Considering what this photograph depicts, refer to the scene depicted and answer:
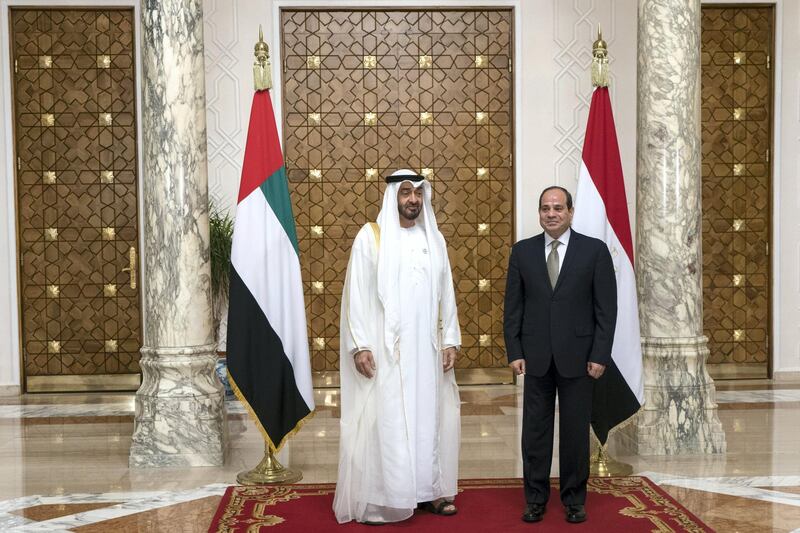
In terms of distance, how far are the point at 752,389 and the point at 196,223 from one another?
5.53 meters

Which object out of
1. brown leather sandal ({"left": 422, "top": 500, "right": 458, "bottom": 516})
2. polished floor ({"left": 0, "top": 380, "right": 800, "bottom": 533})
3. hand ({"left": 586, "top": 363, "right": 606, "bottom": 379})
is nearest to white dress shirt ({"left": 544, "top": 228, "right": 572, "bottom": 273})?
hand ({"left": 586, "top": 363, "right": 606, "bottom": 379})

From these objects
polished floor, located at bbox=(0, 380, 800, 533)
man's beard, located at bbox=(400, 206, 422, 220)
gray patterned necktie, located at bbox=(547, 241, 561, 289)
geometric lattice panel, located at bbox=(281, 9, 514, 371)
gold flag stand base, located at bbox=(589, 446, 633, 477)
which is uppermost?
geometric lattice panel, located at bbox=(281, 9, 514, 371)

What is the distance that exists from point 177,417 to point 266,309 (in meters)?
1.00

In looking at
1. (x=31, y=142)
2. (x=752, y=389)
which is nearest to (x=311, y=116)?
(x=31, y=142)

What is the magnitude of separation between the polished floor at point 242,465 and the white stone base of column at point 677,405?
0.11m

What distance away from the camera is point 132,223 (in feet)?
27.9

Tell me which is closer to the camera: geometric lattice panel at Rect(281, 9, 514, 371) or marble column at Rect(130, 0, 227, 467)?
marble column at Rect(130, 0, 227, 467)

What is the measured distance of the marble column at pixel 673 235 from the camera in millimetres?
5926

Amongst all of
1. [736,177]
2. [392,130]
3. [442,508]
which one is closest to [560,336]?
[442,508]

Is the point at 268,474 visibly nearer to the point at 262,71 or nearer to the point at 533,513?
the point at 533,513

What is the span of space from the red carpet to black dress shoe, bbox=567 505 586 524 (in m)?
0.03

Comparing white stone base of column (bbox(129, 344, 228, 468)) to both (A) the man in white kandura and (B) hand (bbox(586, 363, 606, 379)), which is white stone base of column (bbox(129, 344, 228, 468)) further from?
(B) hand (bbox(586, 363, 606, 379))

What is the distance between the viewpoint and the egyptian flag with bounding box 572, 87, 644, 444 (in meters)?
5.40

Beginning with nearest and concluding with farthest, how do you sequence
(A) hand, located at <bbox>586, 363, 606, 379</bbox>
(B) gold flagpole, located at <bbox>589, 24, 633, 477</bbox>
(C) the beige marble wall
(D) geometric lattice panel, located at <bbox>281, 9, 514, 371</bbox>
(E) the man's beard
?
(A) hand, located at <bbox>586, 363, 606, 379</bbox>
(E) the man's beard
(B) gold flagpole, located at <bbox>589, 24, 633, 477</bbox>
(C) the beige marble wall
(D) geometric lattice panel, located at <bbox>281, 9, 514, 371</bbox>
